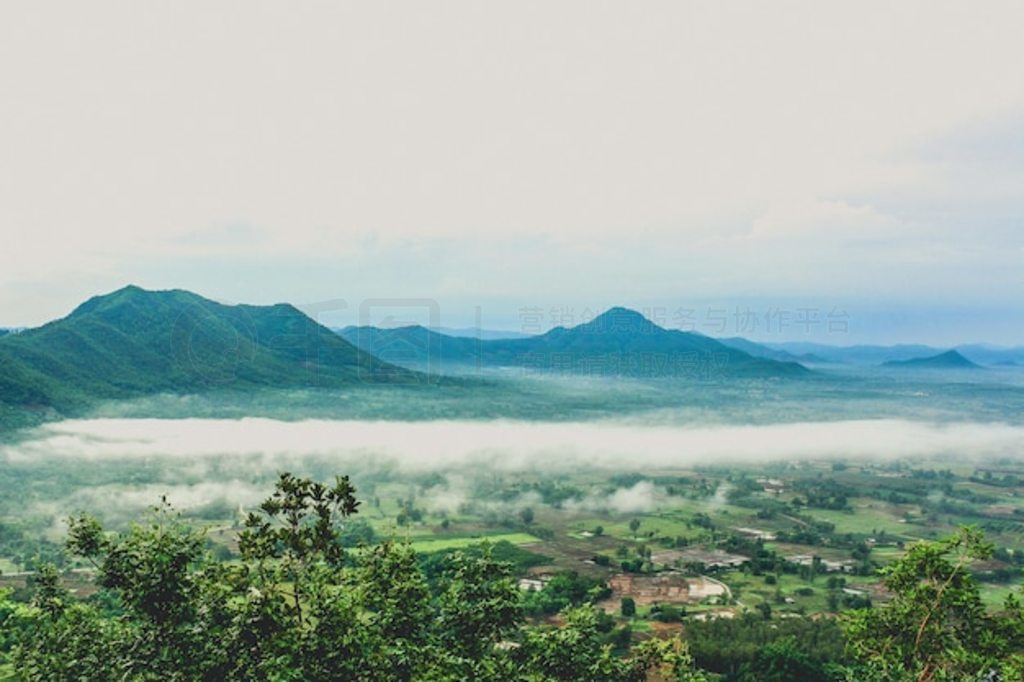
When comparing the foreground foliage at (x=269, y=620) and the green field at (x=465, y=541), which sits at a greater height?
the foreground foliage at (x=269, y=620)

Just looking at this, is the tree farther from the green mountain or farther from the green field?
the green mountain

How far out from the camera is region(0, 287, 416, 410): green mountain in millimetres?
127688

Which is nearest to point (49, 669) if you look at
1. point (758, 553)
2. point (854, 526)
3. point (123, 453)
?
point (758, 553)

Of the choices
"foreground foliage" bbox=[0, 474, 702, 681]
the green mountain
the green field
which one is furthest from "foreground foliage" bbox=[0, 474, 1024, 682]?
the green mountain

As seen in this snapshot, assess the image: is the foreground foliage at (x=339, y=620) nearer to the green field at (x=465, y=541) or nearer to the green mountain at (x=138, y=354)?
the green field at (x=465, y=541)

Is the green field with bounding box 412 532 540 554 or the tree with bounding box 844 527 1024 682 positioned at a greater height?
the tree with bounding box 844 527 1024 682

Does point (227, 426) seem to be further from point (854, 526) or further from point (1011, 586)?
point (1011, 586)

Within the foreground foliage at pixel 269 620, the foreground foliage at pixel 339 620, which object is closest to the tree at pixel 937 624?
the foreground foliage at pixel 339 620

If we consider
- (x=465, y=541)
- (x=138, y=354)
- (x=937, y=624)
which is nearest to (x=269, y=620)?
(x=937, y=624)

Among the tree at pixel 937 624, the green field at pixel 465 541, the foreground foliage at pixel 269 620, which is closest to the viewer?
the foreground foliage at pixel 269 620

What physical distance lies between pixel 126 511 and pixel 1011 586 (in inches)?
3833

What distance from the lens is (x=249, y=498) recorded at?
349 feet

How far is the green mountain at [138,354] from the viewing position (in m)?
128

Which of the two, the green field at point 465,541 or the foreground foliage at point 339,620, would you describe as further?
the green field at point 465,541
